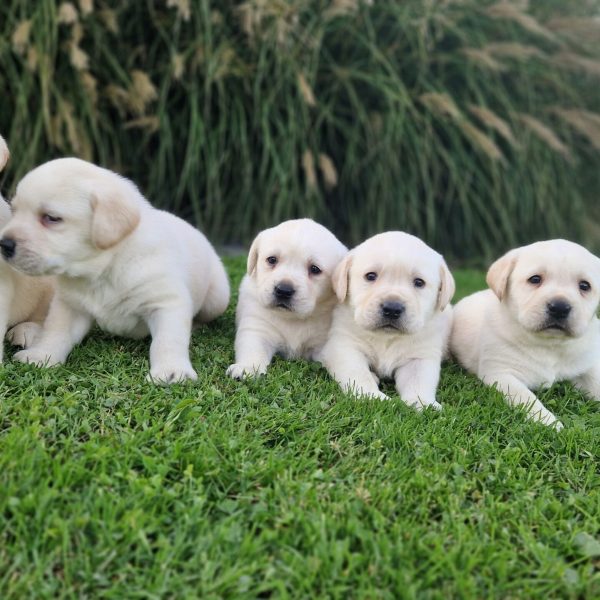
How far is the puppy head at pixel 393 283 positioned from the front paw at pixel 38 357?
145 centimetres

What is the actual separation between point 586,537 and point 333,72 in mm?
6444

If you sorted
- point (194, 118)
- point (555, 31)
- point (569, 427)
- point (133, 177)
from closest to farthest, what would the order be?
point (569, 427), point (194, 118), point (133, 177), point (555, 31)

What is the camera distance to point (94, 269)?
133 inches

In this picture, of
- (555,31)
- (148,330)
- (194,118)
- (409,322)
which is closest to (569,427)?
(409,322)

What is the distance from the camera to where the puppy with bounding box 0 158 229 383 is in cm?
317

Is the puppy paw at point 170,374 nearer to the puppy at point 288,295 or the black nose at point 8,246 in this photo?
the puppy at point 288,295

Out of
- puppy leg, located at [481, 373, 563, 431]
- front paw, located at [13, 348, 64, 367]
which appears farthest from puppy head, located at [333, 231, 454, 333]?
front paw, located at [13, 348, 64, 367]

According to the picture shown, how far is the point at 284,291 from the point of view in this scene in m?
3.64

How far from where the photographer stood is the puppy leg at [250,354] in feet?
11.2

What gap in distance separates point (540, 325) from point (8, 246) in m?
2.51

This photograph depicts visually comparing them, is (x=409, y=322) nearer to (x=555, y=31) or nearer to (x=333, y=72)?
(x=333, y=72)

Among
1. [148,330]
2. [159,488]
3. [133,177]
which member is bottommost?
[133,177]

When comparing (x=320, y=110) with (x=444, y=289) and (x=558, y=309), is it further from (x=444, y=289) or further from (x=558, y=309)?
(x=558, y=309)

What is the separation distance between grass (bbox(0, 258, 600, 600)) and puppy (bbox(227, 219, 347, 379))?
0.50 meters
